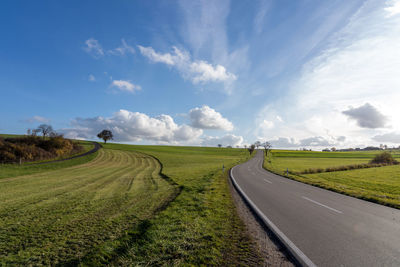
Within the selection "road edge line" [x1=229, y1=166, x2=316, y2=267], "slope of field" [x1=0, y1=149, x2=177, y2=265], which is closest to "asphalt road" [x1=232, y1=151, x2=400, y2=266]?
"road edge line" [x1=229, y1=166, x2=316, y2=267]

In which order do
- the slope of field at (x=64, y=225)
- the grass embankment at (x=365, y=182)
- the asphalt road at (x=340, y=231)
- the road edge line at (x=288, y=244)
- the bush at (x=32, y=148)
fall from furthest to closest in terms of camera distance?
1. the bush at (x=32, y=148)
2. the grass embankment at (x=365, y=182)
3. the slope of field at (x=64, y=225)
4. the asphalt road at (x=340, y=231)
5. the road edge line at (x=288, y=244)

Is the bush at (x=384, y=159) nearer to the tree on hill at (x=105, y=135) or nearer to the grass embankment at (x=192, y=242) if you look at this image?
the grass embankment at (x=192, y=242)

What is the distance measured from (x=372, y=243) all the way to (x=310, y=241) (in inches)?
61.3

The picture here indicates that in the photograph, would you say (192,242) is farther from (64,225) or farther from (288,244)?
(64,225)

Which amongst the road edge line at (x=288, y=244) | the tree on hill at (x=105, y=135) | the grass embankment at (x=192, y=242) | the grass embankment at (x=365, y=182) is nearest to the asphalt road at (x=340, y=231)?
the road edge line at (x=288, y=244)

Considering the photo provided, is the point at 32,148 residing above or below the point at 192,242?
above

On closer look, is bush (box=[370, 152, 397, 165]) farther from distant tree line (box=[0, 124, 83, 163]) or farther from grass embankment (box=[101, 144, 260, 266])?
distant tree line (box=[0, 124, 83, 163])

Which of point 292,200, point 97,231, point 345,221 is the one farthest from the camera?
point 292,200

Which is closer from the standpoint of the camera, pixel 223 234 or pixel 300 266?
pixel 300 266

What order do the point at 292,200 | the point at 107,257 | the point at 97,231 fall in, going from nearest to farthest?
the point at 107,257 → the point at 97,231 → the point at 292,200

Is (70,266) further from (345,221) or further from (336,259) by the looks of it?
(345,221)

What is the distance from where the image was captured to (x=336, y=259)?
12.4ft

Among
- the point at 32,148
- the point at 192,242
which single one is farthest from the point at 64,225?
the point at 32,148

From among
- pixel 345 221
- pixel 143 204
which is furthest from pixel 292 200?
pixel 143 204
